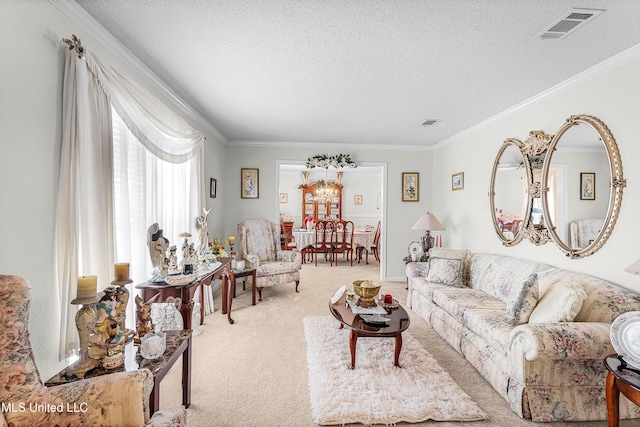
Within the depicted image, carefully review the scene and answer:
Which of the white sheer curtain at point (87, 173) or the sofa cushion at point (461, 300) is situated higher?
the white sheer curtain at point (87, 173)

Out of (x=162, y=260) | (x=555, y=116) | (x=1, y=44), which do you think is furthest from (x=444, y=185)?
(x=1, y=44)

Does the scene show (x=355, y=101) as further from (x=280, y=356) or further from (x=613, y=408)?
(x=613, y=408)

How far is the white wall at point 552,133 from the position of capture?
2.14 metres

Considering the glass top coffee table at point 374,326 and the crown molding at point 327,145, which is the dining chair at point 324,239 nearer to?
the crown molding at point 327,145

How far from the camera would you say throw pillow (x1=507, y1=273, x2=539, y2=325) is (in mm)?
2193

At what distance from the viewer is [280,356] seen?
2.58 m

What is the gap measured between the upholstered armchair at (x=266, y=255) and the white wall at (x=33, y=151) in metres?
2.56

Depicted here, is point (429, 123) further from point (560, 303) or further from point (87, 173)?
point (87, 173)

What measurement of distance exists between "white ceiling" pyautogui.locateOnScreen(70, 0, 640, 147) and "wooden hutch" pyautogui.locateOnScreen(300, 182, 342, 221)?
5771 millimetres

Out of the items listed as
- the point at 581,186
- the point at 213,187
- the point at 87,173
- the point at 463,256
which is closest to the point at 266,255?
the point at 213,187

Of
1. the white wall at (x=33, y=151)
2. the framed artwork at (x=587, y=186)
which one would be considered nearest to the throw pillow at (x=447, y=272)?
the framed artwork at (x=587, y=186)

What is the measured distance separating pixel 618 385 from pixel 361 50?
259 centimetres

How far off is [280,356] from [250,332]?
64 cm

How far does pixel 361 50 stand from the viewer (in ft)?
7.07
